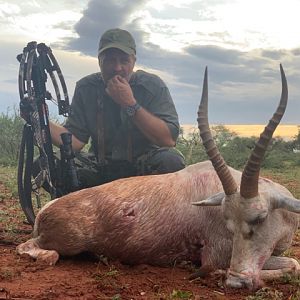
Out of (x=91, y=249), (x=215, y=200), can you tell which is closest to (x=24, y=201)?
(x=91, y=249)

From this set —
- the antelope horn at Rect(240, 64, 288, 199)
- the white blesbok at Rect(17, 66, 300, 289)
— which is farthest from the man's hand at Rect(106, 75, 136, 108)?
the antelope horn at Rect(240, 64, 288, 199)

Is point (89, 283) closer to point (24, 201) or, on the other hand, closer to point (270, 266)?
point (270, 266)

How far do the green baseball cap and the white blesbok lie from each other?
7.71ft

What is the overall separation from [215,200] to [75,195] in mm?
1276

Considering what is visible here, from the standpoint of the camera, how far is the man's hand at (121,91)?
21.0ft

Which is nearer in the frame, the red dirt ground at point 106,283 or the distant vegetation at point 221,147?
the red dirt ground at point 106,283

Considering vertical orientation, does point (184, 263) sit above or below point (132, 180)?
below

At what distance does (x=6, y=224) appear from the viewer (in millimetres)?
6695

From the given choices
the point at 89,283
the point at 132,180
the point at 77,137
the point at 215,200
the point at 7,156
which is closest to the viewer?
the point at 89,283

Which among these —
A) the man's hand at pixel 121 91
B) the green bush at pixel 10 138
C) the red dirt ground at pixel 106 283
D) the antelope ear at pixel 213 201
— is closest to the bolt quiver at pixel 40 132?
the man's hand at pixel 121 91

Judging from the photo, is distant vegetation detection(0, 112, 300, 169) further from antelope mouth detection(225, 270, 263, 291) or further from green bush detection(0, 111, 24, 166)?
antelope mouth detection(225, 270, 263, 291)

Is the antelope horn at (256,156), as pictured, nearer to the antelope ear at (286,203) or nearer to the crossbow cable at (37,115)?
the antelope ear at (286,203)

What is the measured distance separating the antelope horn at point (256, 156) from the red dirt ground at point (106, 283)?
694 millimetres

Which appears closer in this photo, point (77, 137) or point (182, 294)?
point (182, 294)
